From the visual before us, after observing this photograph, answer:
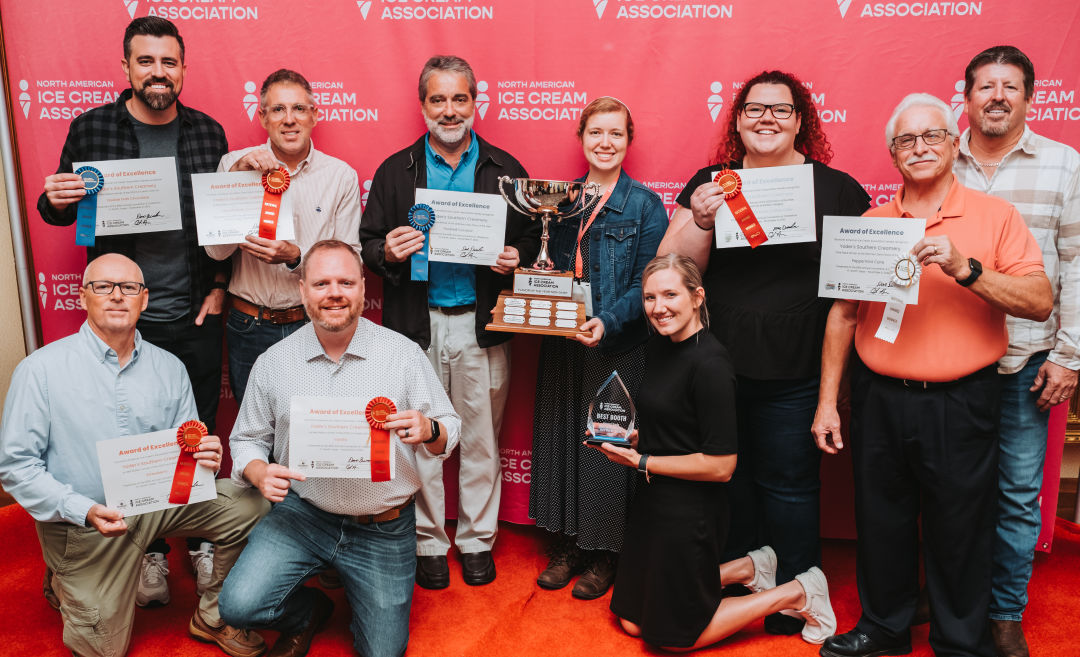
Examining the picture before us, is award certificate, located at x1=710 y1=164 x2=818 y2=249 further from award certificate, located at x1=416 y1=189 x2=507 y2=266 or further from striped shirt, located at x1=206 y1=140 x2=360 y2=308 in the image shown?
striped shirt, located at x1=206 y1=140 x2=360 y2=308

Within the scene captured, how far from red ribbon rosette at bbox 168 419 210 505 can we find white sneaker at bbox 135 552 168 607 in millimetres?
617

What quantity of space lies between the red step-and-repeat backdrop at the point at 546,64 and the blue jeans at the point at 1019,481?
72 cm

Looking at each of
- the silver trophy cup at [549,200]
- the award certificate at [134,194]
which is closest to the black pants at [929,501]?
the silver trophy cup at [549,200]

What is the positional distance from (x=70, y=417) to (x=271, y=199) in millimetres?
984

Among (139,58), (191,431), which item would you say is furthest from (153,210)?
(191,431)

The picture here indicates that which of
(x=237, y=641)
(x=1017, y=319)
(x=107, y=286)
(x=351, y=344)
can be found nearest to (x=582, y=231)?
(x=351, y=344)

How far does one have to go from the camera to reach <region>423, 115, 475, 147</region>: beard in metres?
2.80

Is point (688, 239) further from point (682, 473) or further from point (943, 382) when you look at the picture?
point (943, 382)

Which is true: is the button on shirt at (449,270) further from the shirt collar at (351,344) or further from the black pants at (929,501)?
the black pants at (929,501)

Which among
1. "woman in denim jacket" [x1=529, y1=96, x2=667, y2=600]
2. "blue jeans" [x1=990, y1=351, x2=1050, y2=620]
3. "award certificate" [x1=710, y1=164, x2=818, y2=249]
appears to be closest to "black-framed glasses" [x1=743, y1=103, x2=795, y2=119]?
"award certificate" [x1=710, y1=164, x2=818, y2=249]

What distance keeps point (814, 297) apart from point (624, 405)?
755mm

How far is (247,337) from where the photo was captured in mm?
2885

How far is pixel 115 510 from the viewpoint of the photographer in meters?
2.21

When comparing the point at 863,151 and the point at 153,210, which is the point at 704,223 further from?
the point at 153,210
